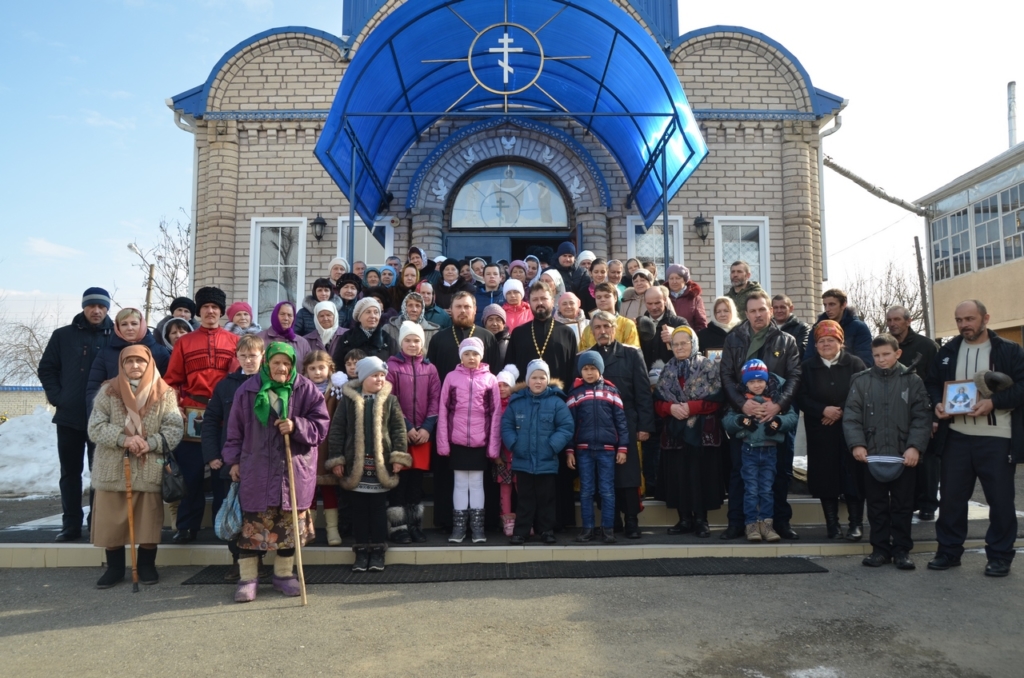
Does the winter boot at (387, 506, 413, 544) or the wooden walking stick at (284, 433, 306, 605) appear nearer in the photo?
the wooden walking stick at (284, 433, 306, 605)

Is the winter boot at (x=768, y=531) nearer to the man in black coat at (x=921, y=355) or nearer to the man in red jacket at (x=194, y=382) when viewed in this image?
the man in black coat at (x=921, y=355)

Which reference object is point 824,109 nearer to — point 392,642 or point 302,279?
point 302,279

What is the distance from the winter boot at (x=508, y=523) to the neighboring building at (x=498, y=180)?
19.4 ft

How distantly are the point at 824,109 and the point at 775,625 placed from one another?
378 inches

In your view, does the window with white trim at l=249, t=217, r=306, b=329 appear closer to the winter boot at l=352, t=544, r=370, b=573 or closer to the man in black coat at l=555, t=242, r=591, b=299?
the man in black coat at l=555, t=242, r=591, b=299

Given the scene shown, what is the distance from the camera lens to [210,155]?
11586 millimetres

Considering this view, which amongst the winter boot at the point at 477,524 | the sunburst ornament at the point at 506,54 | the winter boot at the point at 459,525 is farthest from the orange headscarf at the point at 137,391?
the sunburst ornament at the point at 506,54

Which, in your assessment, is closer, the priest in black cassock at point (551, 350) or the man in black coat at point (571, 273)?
the priest in black cassock at point (551, 350)

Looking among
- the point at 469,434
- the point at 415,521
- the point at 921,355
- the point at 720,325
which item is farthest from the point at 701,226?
the point at 415,521

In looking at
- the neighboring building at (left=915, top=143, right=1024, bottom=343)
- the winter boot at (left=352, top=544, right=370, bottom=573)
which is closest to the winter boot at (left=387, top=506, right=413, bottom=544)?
the winter boot at (left=352, top=544, right=370, bottom=573)

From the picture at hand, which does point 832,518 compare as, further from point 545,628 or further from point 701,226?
point 701,226

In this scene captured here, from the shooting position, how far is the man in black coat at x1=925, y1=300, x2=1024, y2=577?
16.3 ft

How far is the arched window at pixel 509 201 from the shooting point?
1124cm

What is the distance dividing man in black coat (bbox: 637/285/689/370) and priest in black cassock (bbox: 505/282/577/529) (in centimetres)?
80
